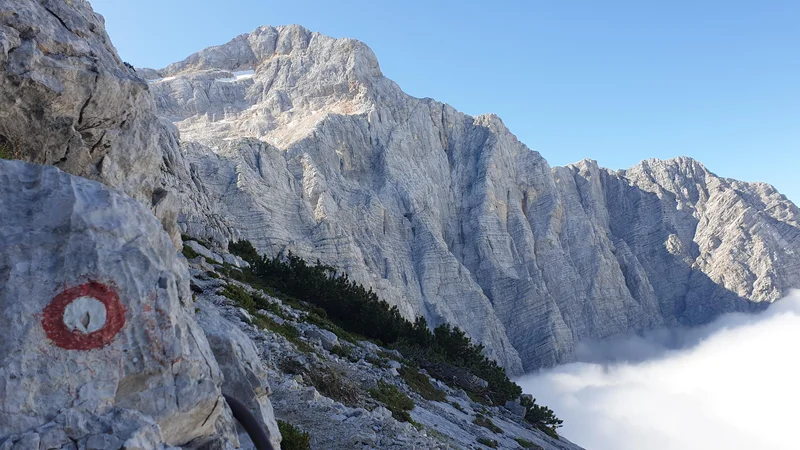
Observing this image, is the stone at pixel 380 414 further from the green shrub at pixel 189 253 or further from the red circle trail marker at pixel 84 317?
the green shrub at pixel 189 253

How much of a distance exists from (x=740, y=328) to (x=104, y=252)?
7496 inches

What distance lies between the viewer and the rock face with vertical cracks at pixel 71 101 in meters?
9.59

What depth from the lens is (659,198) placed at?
176750 mm

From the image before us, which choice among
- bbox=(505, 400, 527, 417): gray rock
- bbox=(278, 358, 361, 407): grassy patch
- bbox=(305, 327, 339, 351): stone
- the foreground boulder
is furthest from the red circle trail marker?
bbox=(505, 400, 527, 417): gray rock

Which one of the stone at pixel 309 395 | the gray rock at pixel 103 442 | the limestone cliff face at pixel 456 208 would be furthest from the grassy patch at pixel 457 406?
the limestone cliff face at pixel 456 208

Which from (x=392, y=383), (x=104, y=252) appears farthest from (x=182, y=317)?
(x=392, y=383)

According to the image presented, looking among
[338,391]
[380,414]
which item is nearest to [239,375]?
[380,414]

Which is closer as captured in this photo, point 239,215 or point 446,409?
point 446,409

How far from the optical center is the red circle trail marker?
4.67m

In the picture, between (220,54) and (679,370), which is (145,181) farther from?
(679,370)

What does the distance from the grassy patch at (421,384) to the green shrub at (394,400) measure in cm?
277

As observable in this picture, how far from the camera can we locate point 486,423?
837 inches

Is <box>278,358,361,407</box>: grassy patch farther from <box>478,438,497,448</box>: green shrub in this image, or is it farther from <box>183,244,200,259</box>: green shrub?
<box>183,244,200,259</box>: green shrub

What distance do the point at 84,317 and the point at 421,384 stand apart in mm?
18868
